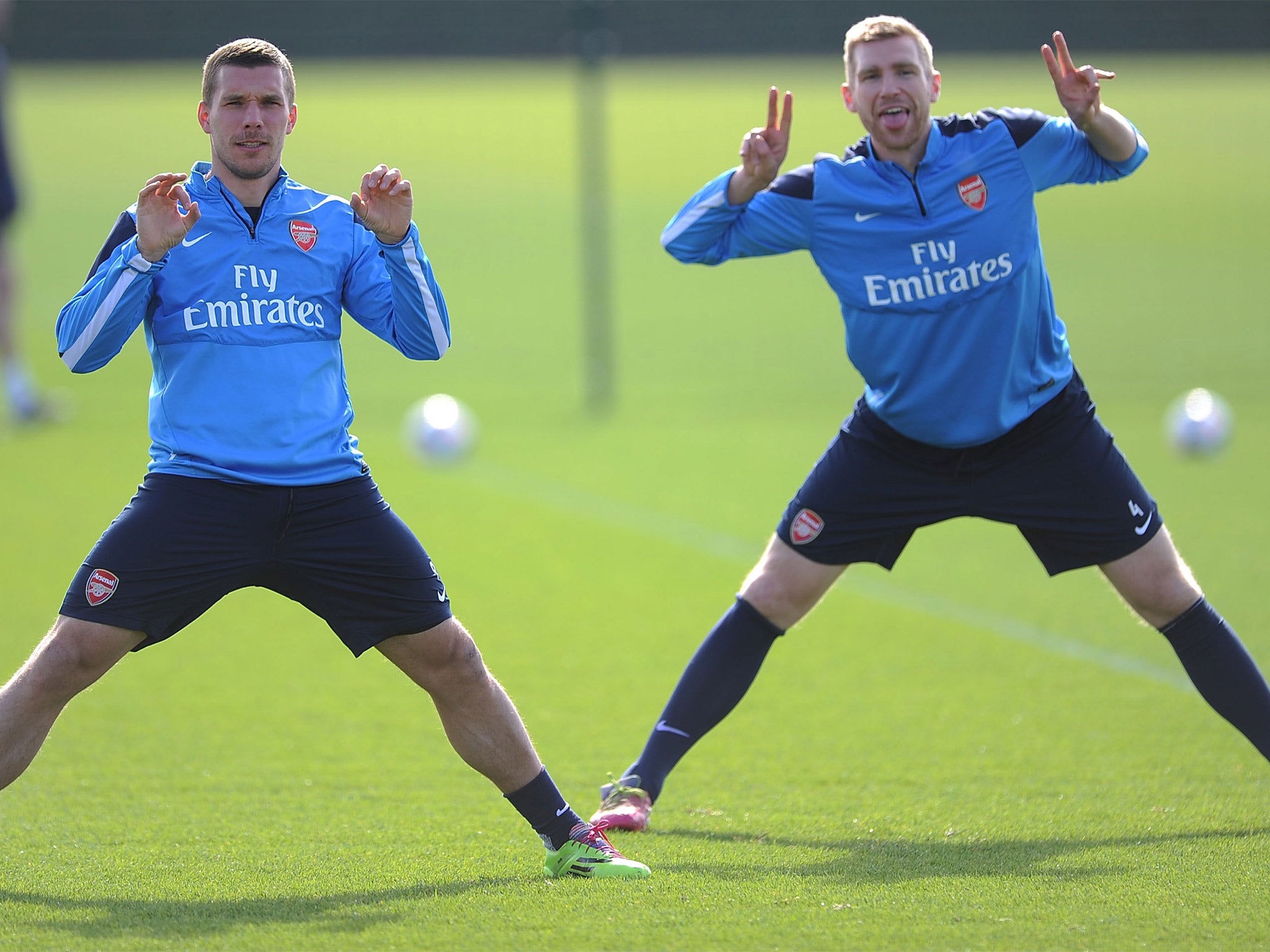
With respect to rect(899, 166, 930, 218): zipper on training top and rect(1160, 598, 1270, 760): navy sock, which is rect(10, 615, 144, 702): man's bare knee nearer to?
rect(899, 166, 930, 218): zipper on training top

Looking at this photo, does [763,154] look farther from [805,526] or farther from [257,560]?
[257,560]

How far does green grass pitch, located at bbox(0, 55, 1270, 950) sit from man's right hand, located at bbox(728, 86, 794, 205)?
5.42 ft

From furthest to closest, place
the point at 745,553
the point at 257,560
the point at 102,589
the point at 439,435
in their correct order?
the point at 439,435 < the point at 745,553 < the point at 257,560 < the point at 102,589

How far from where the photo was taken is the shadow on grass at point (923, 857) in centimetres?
456

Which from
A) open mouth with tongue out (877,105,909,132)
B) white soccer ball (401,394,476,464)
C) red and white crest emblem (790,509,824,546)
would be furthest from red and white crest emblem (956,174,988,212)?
white soccer ball (401,394,476,464)

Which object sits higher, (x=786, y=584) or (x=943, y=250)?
(x=943, y=250)

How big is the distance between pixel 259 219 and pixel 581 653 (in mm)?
3457

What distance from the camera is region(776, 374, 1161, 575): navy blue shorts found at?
16.8 ft

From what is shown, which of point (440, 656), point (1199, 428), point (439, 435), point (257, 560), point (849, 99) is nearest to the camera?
point (257, 560)

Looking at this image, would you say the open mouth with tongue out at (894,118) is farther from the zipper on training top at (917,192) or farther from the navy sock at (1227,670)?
the navy sock at (1227,670)

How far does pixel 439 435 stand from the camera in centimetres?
1236

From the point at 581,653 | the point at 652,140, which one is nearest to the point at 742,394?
the point at 581,653

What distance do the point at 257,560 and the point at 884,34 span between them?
7.85 ft

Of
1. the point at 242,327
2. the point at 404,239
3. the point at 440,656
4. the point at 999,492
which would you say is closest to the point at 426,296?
the point at 404,239
